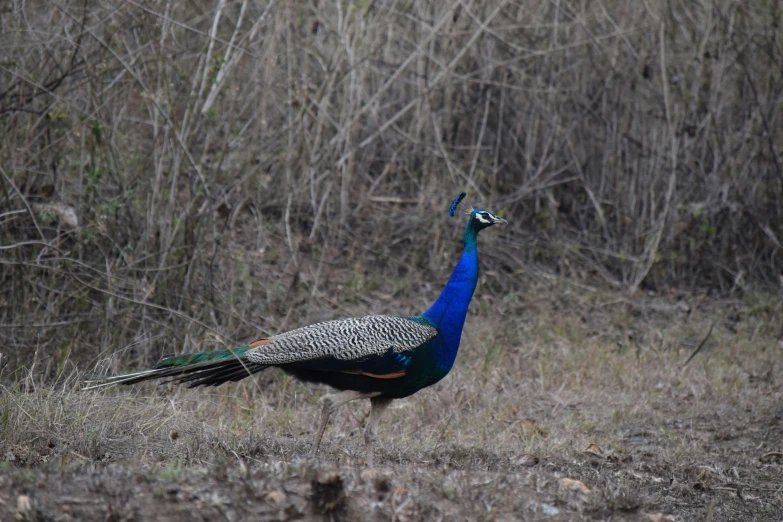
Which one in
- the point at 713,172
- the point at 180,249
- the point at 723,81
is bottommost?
the point at 180,249

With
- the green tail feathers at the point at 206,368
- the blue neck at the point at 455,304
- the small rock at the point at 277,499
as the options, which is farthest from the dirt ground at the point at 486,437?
the blue neck at the point at 455,304

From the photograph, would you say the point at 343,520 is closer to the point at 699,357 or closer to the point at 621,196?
the point at 699,357

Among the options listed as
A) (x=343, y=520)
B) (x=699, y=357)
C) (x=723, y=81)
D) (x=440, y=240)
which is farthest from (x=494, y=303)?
(x=343, y=520)

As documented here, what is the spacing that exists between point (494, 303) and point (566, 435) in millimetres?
2903

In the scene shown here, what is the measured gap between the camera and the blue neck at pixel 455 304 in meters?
4.98

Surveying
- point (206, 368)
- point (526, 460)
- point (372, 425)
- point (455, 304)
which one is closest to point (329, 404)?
point (372, 425)

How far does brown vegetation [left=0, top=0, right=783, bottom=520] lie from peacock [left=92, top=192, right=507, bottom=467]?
0.97ft

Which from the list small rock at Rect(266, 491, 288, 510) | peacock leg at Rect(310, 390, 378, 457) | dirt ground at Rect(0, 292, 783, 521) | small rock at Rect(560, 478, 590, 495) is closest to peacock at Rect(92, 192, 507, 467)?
peacock leg at Rect(310, 390, 378, 457)

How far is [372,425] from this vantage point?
189 inches

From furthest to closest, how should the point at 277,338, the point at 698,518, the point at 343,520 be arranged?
the point at 277,338 → the point at 698,518 → the point at 343,520

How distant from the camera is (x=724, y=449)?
5.62 metres

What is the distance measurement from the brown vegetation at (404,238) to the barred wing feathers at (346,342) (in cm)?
45

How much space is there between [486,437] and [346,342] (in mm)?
1182

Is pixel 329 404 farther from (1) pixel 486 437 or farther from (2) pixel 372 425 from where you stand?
(1) pixel 486 437
